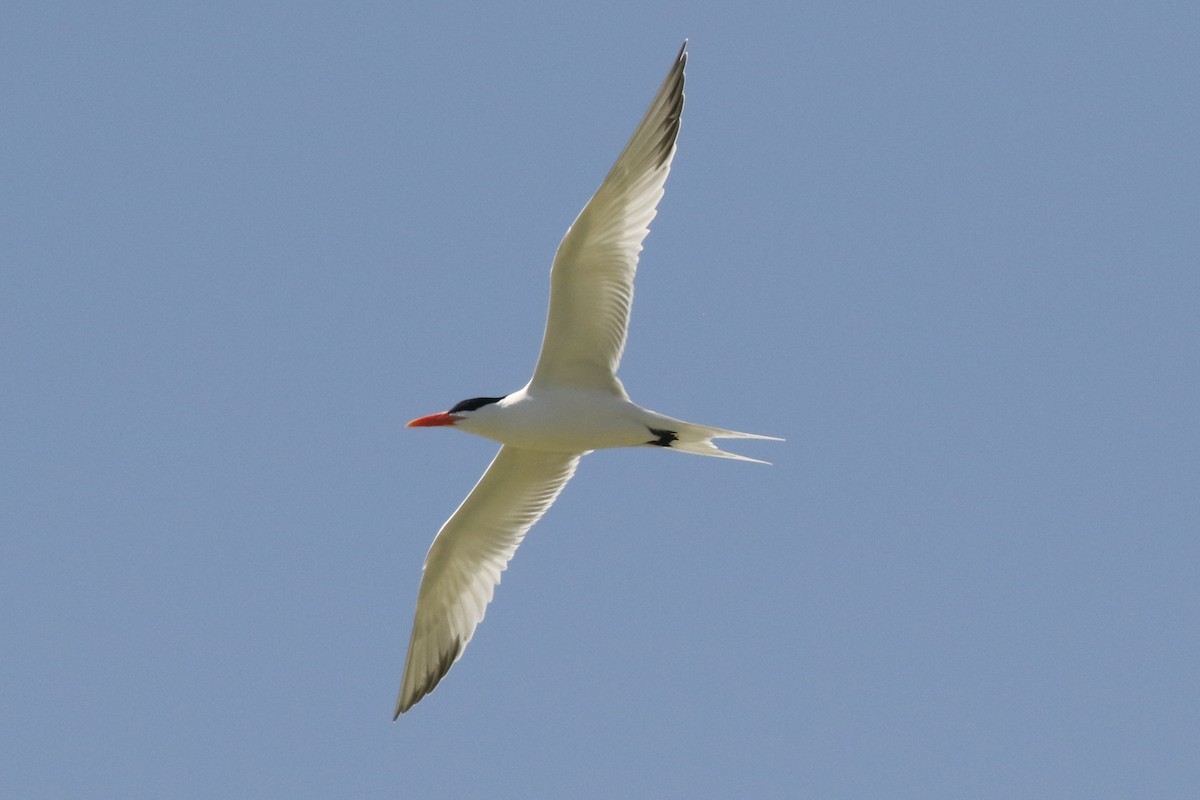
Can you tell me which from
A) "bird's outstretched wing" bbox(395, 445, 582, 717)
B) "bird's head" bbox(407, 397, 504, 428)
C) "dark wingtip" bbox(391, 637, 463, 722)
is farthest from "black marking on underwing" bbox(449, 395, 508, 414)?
"dark wingtip" bbox(391, 637, 463, 722)

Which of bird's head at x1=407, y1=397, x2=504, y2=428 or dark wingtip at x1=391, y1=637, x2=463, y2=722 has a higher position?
bird's head at x1=407, y1=397, x2=504, y2=428

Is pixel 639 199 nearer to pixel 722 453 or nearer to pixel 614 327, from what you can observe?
pixel 614 327

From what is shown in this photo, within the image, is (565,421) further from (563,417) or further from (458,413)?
(458,413)

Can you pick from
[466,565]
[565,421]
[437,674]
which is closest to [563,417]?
[565,421]

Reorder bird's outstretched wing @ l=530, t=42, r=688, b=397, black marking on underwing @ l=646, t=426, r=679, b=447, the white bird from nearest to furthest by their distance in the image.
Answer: bird's outstretched wing @ l=530, t=42, r=688, b=397
the white bird
black marking on underwing @ l=646, t=426, r=679, b=447

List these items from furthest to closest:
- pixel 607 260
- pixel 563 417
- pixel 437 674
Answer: pixel 437 674, pixel 563 417, pixel 607 260

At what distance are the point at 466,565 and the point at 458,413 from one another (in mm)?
1652

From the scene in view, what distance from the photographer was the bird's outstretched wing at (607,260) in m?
9.09

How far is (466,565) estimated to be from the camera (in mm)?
11133

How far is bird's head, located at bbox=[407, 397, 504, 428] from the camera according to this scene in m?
9.92

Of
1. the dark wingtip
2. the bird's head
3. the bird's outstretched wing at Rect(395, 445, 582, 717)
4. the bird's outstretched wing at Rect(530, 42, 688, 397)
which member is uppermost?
the bird's outstretched wing at Rect(530, 42, 688, 397)

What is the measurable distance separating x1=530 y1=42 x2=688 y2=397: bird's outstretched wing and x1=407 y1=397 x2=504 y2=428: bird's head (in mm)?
379

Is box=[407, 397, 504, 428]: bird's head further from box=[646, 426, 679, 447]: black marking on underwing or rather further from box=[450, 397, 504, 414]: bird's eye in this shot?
box=[646, 426, 679, 447]: black marking on underwing

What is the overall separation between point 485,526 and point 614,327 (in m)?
2.16
